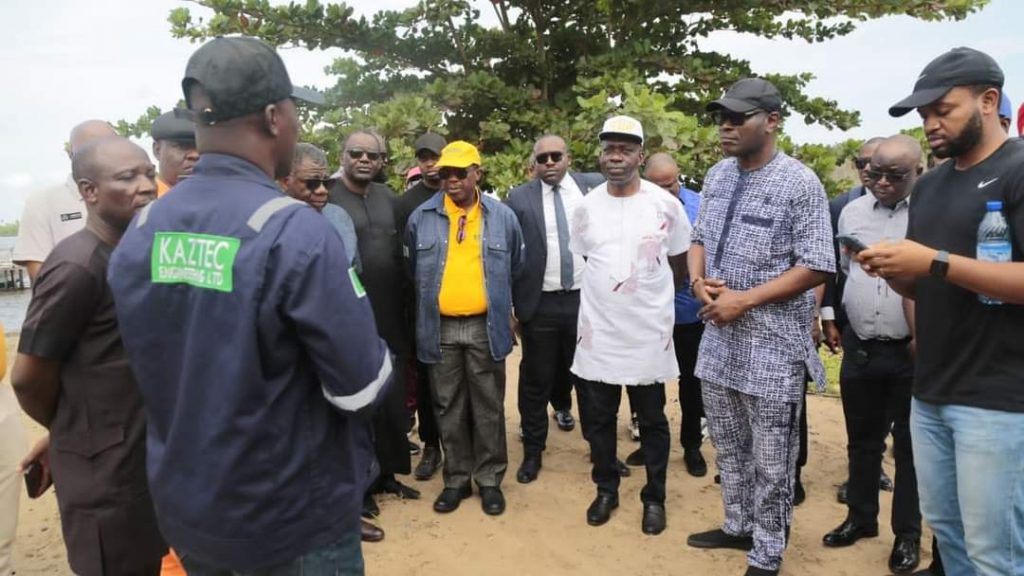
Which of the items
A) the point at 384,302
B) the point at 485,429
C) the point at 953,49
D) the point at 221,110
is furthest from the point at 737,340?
the point at 221,110

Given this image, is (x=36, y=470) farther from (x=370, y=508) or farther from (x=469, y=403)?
(x=469, y=403)

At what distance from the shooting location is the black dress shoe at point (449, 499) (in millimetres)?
4281

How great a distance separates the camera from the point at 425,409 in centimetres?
493

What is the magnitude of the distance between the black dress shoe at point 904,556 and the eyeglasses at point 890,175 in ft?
6.14

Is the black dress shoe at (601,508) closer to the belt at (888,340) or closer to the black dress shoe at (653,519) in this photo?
the black dress shoe at (653,519)

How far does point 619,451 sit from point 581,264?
1.59 meters

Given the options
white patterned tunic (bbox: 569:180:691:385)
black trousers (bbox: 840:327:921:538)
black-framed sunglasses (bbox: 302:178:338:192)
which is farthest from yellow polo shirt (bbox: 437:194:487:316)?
black trousers (bbox: 840:327:921:538)

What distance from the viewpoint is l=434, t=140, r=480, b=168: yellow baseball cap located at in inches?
162

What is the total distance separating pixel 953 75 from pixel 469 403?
125 inches

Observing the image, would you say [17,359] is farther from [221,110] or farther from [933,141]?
[933,141]

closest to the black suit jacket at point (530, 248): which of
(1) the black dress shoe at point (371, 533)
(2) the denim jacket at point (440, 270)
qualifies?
(2) the denim jacket at point (440, 270)

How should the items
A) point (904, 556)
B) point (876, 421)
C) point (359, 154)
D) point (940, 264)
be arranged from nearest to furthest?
1. point (940, 264)
2. point (904, 556)
3. point (876, 421)
4. point (359, 154)

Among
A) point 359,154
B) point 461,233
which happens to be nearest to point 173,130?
point 359,154

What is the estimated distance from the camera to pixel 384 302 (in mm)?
4324
